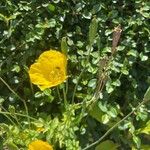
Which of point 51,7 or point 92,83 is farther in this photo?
point 51,7

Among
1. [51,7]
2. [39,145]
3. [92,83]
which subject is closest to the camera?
[39,145]

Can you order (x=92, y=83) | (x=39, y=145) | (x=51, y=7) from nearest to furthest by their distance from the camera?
(x=39, y=145) → (x=92, y=83) → (x=51, y=7)

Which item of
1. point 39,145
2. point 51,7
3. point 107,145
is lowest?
point 107,145

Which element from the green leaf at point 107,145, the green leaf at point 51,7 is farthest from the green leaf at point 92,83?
the green leaf at point 51,7

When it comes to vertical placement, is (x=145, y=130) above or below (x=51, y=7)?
below

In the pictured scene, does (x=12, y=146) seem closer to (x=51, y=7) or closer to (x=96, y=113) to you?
(x=96, y=113)

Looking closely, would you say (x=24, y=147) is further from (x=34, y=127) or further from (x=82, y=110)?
(x=82, y=110)

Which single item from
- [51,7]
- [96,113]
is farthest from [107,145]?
[51,7]

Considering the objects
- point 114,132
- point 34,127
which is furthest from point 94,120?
point 34,127
